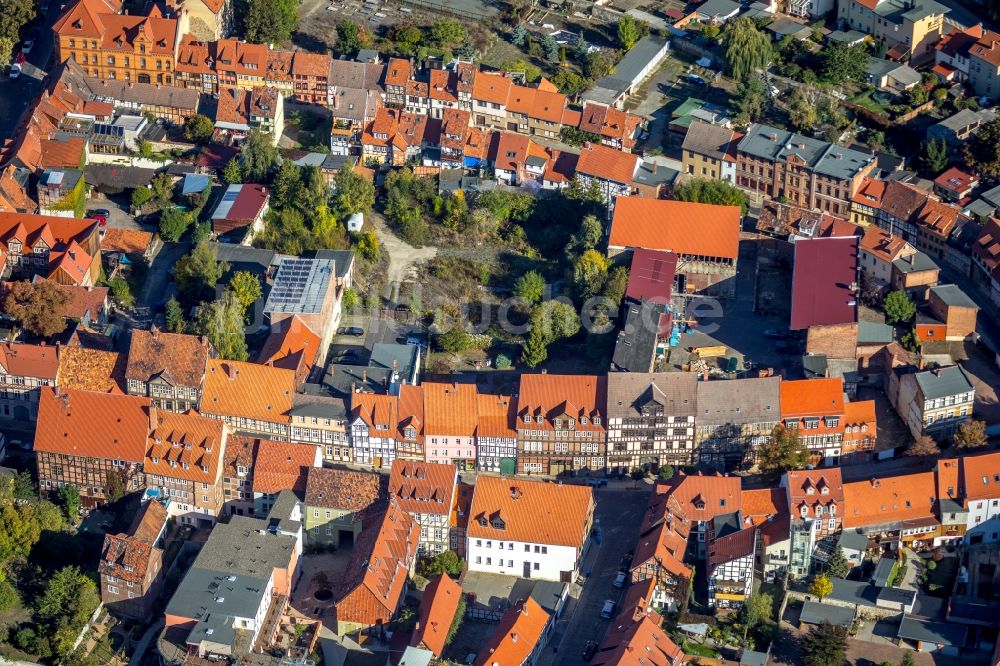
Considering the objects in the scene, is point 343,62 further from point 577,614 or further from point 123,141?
point 577,614

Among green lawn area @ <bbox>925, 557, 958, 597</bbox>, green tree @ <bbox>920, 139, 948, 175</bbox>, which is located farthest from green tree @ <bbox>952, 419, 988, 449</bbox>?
green tree @ <bbox>920, 139, 948, 175</bbox>

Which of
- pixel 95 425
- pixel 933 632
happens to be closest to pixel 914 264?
pixel 933 632

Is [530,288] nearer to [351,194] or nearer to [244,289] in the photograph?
[351,194]

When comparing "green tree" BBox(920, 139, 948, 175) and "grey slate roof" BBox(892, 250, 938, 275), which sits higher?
"green tree" BBox(920, 139, 948, 175)

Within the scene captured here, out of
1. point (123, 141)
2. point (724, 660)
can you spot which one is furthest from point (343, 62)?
point (724, 660)

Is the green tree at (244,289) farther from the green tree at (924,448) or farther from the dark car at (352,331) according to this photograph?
→ the green tree at (924,448)

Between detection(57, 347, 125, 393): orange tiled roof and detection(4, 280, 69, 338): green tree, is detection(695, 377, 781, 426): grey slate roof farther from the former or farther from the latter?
detection(4, 280, 69, 338): green tree
